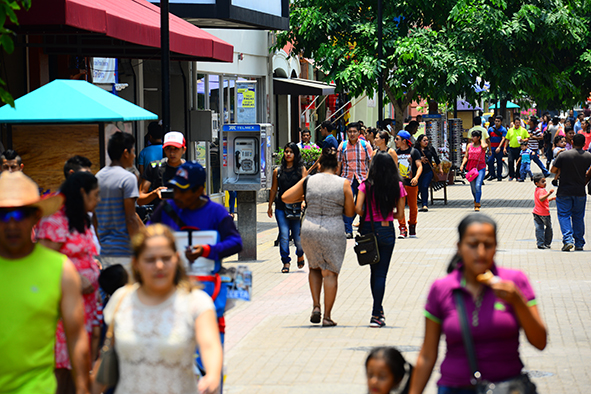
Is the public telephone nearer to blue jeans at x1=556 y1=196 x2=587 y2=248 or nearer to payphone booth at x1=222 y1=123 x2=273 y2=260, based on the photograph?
payphone booth at x1=222 y1=123 x2=273 y2=260

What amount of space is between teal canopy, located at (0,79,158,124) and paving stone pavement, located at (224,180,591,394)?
7.62 feet

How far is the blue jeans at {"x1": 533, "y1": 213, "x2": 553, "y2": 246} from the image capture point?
579 inches

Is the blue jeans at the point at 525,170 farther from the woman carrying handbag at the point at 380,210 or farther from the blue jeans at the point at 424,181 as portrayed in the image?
the woman carrying handbag at the point at 380,210

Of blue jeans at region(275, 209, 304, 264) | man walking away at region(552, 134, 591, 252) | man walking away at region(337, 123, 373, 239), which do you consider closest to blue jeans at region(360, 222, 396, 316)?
blue jeans at region(275, 209, 304, 264)

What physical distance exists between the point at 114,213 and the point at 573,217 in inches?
371

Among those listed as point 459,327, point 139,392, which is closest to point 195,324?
point 139,392

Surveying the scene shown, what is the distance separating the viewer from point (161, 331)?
12.3ft

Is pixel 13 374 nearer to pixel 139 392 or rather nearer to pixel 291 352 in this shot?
pixel 139 392

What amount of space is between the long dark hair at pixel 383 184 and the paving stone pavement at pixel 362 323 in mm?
1159

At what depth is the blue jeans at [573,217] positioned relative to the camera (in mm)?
14484

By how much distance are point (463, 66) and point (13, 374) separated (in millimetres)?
19733

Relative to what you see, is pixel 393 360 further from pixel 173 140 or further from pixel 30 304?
pixel 173 140

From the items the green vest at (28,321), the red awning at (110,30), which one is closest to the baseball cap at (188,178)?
the green vest at (28,321)

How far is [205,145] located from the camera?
21.2 m
